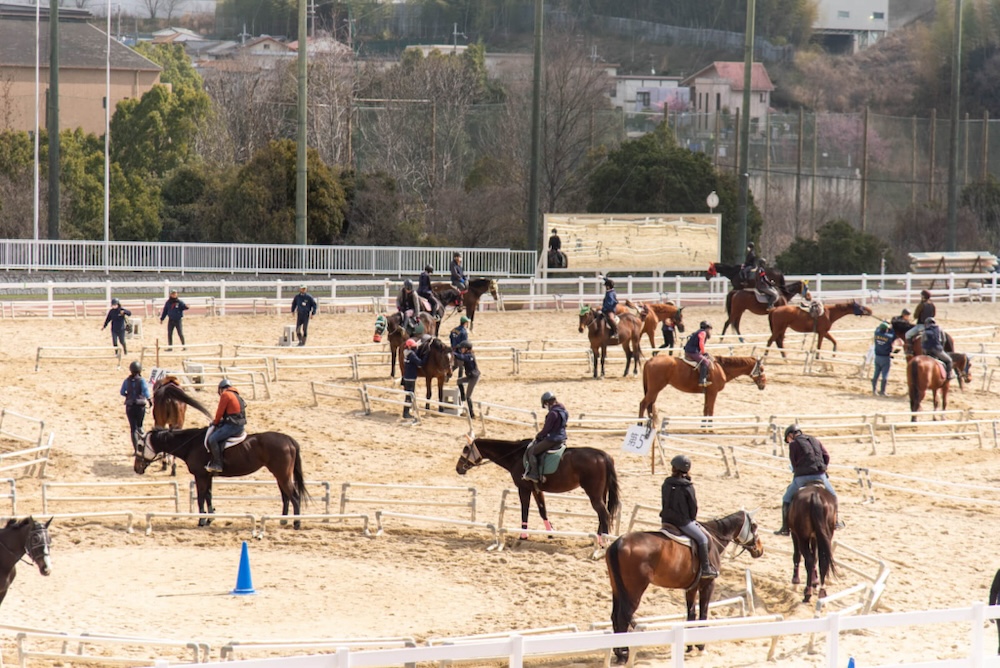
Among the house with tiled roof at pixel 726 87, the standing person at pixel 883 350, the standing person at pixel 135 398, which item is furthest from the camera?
the house with tiled roof at pixel 726 87

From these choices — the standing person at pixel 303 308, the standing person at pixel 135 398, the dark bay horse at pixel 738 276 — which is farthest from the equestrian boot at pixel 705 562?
the dark bay horse at pixel 738 276

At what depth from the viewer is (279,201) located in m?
48.2

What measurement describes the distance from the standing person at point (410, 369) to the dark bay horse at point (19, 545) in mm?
12452

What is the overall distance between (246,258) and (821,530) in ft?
99.5

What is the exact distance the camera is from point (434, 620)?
15.0 m

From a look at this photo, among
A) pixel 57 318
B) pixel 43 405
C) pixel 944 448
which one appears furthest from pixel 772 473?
pixel 57 318

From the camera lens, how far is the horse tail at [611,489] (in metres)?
17.4

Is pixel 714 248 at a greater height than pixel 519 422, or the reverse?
pixel 714 248

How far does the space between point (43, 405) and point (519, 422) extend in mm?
8331

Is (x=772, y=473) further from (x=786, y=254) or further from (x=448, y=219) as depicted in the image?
(x=448, y=219)

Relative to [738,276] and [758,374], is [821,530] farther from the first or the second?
[738,276]

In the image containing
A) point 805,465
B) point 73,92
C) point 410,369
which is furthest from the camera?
point 73,92

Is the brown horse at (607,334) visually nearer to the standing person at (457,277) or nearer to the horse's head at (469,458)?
the standing person at (457,277)

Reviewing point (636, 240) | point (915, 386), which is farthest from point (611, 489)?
point (636, 240)
